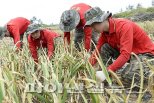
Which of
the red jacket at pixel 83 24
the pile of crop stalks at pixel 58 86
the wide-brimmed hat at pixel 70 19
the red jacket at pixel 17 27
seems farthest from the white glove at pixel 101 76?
the red jacket at pixel 17 27

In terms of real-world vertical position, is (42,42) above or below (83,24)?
below

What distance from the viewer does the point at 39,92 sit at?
108 inches

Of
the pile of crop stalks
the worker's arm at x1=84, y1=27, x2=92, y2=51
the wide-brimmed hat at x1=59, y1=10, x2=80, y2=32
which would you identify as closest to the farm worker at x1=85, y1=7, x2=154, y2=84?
the pile of crop stalks

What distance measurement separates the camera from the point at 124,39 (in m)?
3.42

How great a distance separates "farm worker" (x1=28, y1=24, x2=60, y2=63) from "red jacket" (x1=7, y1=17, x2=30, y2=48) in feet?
1.16

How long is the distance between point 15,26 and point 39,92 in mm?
3266

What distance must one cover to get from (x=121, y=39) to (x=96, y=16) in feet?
1.08

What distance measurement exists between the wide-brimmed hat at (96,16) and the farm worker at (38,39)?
50.7 inches

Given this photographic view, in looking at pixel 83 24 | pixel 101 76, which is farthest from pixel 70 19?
pixel 101 76

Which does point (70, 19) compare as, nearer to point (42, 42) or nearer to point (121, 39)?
point (42, 42)

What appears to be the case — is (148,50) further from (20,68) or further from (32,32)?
(32,32)

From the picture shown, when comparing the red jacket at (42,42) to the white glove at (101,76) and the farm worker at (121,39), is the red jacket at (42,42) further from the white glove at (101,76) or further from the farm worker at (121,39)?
the white glove at (101,76)

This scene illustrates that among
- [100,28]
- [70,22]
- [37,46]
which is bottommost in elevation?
[37,46]

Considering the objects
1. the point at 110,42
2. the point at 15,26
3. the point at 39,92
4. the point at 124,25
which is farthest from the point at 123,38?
the point at 15,26
